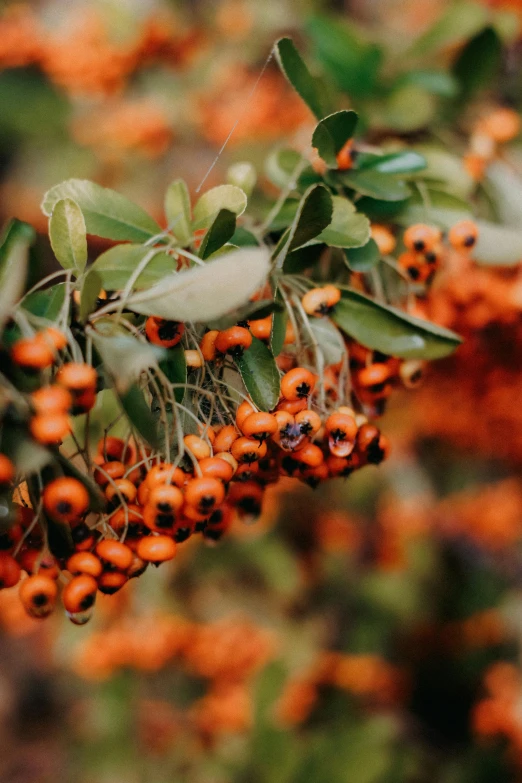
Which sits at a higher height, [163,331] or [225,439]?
[163,331]

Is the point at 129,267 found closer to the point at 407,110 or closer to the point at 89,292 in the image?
the point at 89,292

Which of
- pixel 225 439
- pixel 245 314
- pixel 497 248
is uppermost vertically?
pixel 245 314

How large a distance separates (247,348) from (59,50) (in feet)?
6.70

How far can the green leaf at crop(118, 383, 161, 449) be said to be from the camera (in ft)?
1.91

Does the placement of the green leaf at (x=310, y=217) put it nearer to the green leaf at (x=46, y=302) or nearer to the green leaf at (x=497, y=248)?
the green leaf at (x=46, y=302)

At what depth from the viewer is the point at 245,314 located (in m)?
0.61

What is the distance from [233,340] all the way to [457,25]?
4.08ft

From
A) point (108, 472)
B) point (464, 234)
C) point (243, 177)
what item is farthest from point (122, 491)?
point (464, 234)

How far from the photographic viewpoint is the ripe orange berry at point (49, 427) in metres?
0.50

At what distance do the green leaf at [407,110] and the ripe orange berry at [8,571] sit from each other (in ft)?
3.93

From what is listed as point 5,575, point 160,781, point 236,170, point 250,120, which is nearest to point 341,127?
point 236,170

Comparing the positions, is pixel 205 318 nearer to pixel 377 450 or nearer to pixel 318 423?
pixel 318 423

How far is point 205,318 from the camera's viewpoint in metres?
0.55

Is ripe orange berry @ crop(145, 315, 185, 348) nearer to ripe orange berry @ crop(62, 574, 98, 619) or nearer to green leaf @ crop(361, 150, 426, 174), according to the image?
ripe orange berry @ crop(62, 574, 98, 619)
